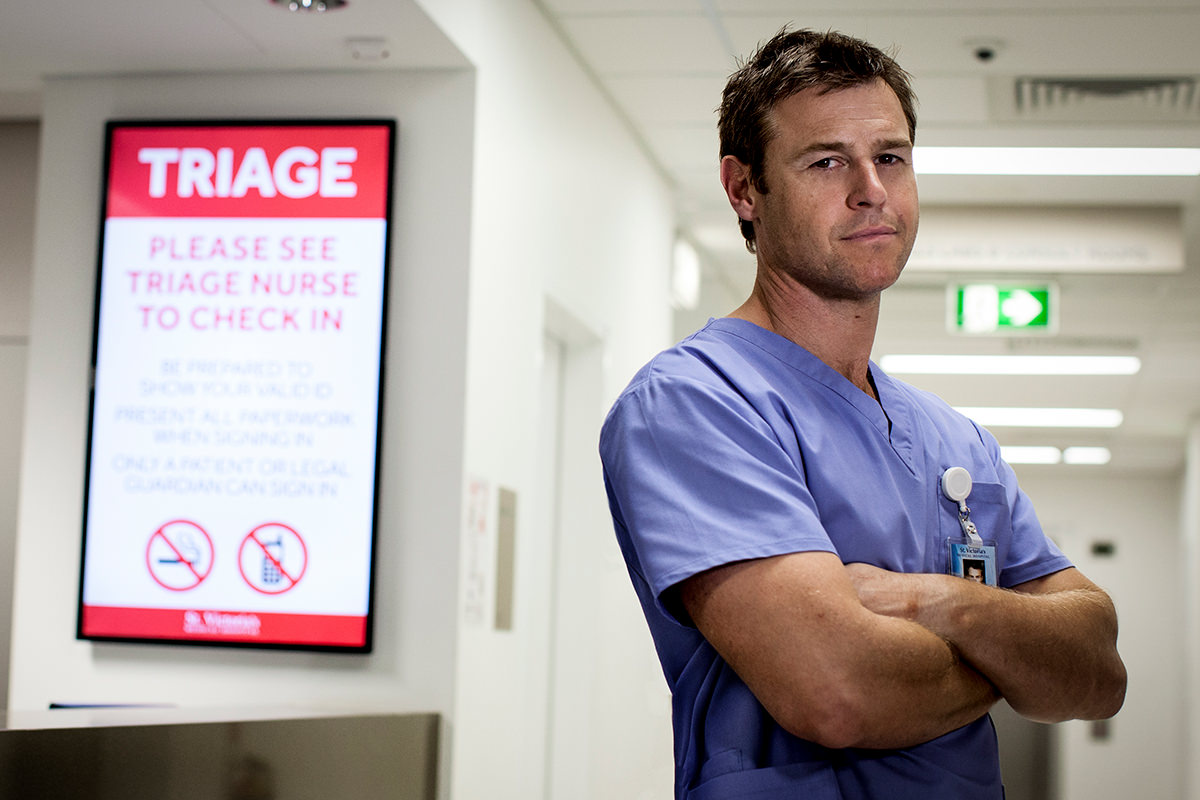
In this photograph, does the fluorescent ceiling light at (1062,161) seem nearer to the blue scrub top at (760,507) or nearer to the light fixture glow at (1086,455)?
the blue scrub top at (760,507)

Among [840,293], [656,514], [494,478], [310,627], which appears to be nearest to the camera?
[656,514]

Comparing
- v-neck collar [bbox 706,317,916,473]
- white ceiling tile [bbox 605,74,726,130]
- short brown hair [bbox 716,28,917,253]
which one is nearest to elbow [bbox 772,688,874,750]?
v-neck collar [bbox 706,317,916,473]

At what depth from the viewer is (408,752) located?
3.12 metres

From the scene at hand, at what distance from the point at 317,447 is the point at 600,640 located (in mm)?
1840

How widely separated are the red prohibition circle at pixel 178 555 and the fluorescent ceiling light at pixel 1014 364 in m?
6.28

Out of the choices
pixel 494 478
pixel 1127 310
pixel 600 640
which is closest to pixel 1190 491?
pixel 1127 310

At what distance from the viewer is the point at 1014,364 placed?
30.4 ft

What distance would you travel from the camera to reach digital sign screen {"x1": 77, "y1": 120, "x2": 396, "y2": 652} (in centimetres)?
346

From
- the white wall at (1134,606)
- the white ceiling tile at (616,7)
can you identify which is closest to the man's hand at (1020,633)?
the white ceiling tile at (616,7)

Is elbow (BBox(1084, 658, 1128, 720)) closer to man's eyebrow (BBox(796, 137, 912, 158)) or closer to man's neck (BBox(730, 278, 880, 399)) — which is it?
man's neck (BBox(730, 278, 880, 399))

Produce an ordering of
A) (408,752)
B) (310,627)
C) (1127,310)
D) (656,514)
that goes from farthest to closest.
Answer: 1. (1127,310)
2. (310,627)
3. (408,752)
4. (656,514)

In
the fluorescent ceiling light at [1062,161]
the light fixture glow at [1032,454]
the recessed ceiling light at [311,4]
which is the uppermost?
the fluorescent ceiling light at [1062,161]

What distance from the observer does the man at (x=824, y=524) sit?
119 cm

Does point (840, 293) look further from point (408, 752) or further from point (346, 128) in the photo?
point (346, 128)
